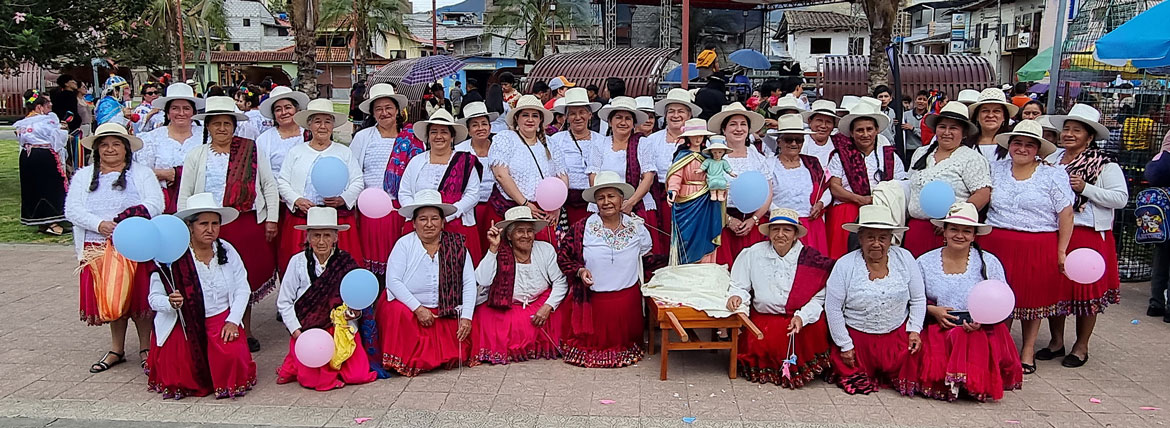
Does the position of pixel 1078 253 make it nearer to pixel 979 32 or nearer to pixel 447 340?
pixel 447 340

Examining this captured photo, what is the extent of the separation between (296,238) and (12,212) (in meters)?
8.47

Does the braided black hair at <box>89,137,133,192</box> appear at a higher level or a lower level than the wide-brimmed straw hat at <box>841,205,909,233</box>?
higher

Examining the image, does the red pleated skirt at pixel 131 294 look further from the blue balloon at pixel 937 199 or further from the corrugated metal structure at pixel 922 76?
Result: the corrugated metal structure at pixel 922 76

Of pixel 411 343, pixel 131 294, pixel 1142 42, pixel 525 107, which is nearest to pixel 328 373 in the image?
pixel 411 343

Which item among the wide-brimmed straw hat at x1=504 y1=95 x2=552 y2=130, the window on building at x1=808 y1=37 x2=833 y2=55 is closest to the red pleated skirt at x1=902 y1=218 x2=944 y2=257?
the wide-brimmed straw hat at x1=504 y1=95 x2=552 y2=130

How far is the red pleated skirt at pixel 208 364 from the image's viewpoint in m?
4.70

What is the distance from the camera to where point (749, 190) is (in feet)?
17.4

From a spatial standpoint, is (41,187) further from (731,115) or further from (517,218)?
(731,115)

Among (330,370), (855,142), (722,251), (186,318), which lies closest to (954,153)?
(855,142)

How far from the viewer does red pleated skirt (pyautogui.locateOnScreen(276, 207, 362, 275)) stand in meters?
5.83

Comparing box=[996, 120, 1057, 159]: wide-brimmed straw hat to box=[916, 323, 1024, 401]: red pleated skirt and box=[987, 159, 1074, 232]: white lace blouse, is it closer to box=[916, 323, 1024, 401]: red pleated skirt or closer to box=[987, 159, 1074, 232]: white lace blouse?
box=[987, 159, 1074, 232]: white lace blouse

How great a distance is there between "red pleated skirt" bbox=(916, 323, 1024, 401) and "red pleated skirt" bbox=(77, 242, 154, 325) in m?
4.47

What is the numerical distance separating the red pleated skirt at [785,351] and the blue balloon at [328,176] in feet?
9.11

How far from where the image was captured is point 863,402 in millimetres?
4711
